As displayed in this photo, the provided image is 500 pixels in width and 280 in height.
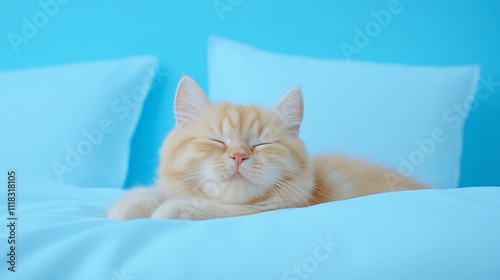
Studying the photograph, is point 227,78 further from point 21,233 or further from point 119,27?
point 21,233

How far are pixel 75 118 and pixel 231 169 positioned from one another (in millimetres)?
1060

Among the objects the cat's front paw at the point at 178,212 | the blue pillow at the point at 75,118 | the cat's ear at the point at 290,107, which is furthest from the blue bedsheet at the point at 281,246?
the blue pillow at the point at 75,118

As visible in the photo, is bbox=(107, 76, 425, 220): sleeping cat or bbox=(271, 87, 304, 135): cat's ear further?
bbox=(271, 87, 304, 135): cat's ear

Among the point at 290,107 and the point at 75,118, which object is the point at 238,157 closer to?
the point at 290,107

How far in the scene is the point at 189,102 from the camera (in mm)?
1283

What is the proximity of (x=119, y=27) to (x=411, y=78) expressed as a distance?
1.41 metres

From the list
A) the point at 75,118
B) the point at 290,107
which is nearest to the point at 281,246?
the point at 290,107

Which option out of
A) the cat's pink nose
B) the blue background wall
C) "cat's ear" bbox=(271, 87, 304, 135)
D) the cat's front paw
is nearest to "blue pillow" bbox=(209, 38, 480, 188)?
the blue background wall

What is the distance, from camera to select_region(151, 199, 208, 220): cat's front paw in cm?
96

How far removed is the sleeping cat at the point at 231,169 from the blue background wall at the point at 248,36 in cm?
110

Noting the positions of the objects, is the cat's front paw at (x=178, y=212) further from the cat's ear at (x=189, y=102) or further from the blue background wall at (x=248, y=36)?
the blue background wall at (x=248, y=36)

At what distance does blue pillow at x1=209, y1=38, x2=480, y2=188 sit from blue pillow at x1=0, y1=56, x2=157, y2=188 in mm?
512

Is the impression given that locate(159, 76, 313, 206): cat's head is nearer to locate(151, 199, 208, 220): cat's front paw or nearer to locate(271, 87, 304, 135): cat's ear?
locate(271, 87, 304, 135): cat's ear

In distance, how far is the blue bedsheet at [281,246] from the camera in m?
0.71
